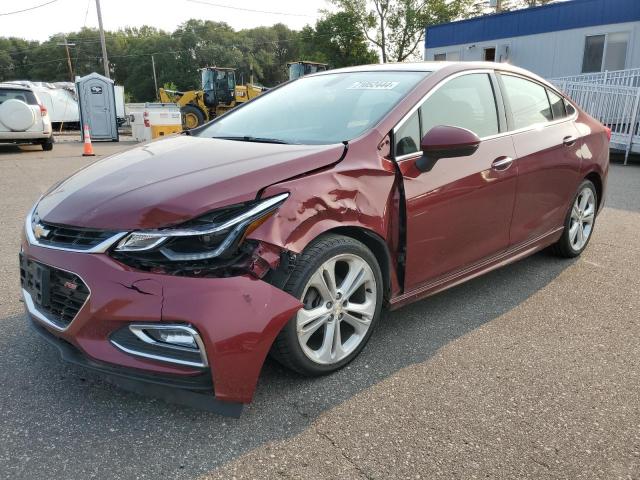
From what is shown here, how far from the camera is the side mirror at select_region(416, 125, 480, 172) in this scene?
2.79 meters

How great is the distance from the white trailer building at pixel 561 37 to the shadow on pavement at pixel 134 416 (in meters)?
16.4

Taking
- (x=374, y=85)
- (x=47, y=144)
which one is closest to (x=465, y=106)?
(x=374, y=85)

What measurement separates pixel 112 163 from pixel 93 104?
55.0 feet

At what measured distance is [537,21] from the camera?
18.1 meters

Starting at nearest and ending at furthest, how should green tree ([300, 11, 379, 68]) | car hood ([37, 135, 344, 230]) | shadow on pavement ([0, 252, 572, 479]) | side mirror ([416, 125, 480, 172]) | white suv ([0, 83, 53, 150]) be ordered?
1. shadow on pavement ([0, 252, 572, 479])
2. car hood ([37, 135, 344, 230])
3. side mirror ([416, 125, 480, 172])
4. white suv ([0, 83, 53, 150])
5. green tree ([300, 11, 379, 68])

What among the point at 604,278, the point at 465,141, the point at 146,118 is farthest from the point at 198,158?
the point at 146,118

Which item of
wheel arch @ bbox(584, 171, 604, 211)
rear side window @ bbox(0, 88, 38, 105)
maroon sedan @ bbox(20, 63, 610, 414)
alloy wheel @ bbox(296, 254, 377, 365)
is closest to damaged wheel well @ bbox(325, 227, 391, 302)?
maroon sedan @ bbox(20, 63, 610, 414)

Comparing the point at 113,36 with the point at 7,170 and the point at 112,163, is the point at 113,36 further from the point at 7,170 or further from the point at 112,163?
the point at 112,163

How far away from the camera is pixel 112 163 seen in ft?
9.53

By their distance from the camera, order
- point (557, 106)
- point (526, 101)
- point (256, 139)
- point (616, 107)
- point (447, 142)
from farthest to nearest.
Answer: point (616, 107)
point (557, 106)
point (526, 101)
point (256, 139)
point (447, 142)

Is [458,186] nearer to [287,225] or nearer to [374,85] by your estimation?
[374,85]

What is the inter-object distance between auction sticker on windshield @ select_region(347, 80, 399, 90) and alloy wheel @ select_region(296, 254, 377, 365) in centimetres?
116

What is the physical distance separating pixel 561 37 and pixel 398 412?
60.1 ft

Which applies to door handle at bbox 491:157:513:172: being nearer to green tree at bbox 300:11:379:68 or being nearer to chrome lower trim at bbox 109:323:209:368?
chrome lower trim at bbox 109:323:209:368
